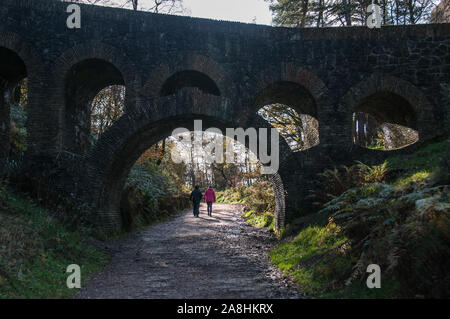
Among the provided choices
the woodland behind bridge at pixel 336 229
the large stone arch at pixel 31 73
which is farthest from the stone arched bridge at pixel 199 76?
the woodland behind bridge at pixel 336 229

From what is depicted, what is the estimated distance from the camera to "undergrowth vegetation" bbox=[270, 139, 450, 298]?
3857 millimetres

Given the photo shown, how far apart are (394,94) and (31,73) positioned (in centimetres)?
1074

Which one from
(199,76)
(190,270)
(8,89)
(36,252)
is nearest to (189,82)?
(199,76)

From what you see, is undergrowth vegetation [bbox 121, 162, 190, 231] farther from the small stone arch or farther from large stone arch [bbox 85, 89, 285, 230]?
the small stone arch

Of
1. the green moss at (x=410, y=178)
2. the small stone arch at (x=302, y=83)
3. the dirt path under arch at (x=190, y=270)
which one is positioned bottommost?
the dirt path under arch at (x=190, y=270)

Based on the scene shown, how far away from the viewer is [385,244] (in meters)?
4.37

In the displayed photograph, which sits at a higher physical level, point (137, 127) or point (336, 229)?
point (137, 127)

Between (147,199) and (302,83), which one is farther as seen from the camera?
(147,199)

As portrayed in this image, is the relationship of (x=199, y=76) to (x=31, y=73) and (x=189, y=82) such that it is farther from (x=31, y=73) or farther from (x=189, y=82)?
(x=31, y=73)

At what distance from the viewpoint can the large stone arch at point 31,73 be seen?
376 inches

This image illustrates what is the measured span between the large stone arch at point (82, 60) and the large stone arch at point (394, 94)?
626 centimetres

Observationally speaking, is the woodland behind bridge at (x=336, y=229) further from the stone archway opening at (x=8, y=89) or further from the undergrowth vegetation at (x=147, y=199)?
Answer: the stone archway opening at (x=8, y=89)
